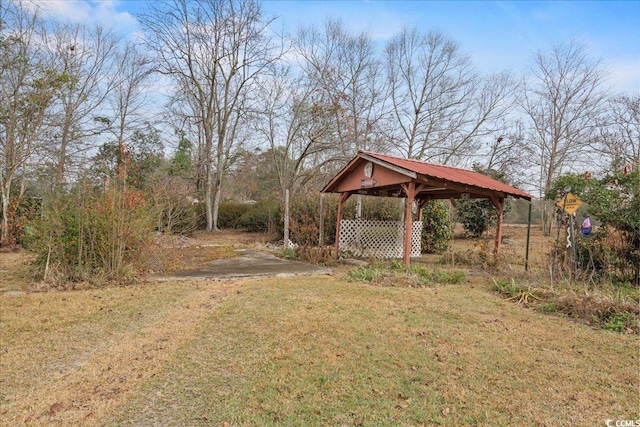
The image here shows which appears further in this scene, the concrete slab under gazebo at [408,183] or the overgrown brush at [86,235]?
the concrete slab under gazebo at [408,183]

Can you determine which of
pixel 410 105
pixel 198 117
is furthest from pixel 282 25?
pixel 410 105

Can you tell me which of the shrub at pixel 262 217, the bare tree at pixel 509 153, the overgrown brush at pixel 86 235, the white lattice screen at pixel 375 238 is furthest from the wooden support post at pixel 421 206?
the bare tree at pixel 509 153

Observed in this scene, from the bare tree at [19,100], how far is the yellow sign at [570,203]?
13414mm

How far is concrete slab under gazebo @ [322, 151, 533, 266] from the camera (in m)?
7.84

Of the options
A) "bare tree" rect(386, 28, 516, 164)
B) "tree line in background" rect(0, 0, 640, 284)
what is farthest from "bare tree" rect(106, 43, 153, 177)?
"bare tree" rect(386, 28, 516, 164)

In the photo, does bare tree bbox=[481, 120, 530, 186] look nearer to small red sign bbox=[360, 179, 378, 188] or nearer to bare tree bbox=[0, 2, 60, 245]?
small red sign bbox=[360, 179, 378, 188]

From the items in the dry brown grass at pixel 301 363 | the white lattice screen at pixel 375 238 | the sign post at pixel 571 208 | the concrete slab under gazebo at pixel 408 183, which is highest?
the concrete slab under gazebo at pixel 408 183

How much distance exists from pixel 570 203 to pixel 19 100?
1423cm

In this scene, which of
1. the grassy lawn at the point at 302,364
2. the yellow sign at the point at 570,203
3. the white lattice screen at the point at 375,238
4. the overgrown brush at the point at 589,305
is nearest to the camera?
the grassy lawn at the point at 302,364

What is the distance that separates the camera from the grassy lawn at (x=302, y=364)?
245cm

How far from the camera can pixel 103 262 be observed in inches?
248

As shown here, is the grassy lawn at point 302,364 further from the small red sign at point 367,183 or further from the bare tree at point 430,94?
the bare tree at point 430,94

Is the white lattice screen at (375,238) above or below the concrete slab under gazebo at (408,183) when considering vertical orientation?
→ below

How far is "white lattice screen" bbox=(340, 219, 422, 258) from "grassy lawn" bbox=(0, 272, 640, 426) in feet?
16.9
